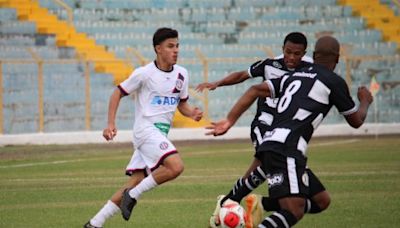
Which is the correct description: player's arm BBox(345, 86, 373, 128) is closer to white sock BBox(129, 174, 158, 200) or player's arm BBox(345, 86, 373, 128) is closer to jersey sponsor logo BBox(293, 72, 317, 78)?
jersey sponsor logo BBox(293, 72, 317, 78)

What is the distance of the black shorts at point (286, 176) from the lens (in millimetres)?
9555

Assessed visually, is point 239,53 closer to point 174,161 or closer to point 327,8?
point 327,8

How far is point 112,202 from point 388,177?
22.8 ft

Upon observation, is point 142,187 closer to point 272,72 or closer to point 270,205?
point 270,205

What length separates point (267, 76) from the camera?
13.1 meters

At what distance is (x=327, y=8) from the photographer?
3662 centimetres

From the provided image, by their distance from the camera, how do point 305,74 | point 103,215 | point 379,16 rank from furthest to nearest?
1. point 379,16
2. point 103,215
3. point 305,74

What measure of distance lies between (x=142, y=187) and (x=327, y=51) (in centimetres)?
265

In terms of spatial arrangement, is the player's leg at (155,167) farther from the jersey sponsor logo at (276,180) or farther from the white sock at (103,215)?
the jersey sponsor logo at (276,180)

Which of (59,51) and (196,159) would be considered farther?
(59,51)

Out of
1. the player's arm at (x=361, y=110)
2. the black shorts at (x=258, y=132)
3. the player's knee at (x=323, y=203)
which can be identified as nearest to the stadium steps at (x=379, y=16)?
the black shorts at (x=258, y=132)

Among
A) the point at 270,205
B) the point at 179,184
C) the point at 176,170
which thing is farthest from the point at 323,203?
the point at 179,184

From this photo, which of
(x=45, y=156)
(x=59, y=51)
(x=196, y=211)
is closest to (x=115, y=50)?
(x=59, y=51)

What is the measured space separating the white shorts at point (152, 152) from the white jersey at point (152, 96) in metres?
0.08
